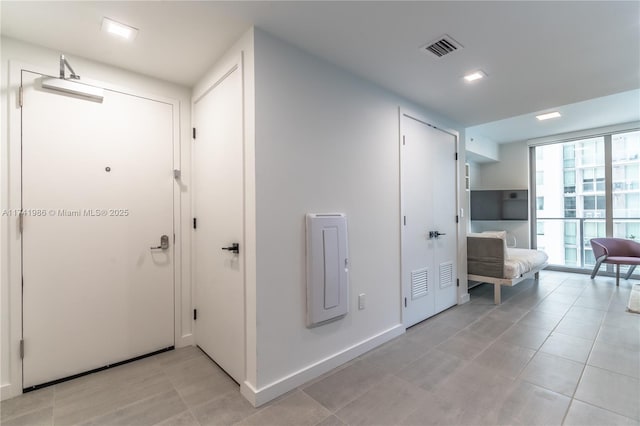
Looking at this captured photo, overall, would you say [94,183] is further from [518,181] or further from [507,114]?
[518,181]

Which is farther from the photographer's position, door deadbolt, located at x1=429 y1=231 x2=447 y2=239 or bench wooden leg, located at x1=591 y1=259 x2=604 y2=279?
bench wooden leg, located at x1=591 y1=259 x2=604 y2=279

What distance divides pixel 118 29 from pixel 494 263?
4.85 m

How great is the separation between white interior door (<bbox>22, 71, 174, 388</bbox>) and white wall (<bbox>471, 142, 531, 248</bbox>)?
6.85m

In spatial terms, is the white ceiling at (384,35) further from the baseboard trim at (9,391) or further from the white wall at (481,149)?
the white wall at (481,149)

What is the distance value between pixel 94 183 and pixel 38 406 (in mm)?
1607

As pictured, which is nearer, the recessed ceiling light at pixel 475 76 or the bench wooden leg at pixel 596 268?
the recessed ceiling light at pixel 475 76

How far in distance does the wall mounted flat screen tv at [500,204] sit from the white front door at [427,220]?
3180 mm

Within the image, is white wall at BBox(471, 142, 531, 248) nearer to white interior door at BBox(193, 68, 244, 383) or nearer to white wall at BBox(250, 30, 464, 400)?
white wall at BBox(250, 30, 464, 400)

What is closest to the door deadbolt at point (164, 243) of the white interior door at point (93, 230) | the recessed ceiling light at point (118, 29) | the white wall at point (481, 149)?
the white interior door at point (93, 230)

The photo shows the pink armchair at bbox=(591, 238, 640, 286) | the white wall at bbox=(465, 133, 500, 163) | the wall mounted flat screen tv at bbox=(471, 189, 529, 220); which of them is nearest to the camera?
the pink armchair at bbox=(591, 238, 640, 286)

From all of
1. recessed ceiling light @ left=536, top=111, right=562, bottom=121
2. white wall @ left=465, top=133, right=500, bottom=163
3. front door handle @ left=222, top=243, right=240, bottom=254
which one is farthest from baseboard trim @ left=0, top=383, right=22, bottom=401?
recessed ceiling light @ left=536, top=111, right=562, bottom=121

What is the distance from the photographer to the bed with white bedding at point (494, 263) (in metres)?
3.99

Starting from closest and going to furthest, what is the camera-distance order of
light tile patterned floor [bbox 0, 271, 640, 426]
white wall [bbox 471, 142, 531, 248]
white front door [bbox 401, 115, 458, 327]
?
light tile patterned floor [bbox 0, 271, 640, 426] → white front door [bbox 401, 115, 458, 327] → white wall [bbox 471, 142, 531, 248]

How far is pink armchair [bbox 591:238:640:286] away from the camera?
15.7ft
